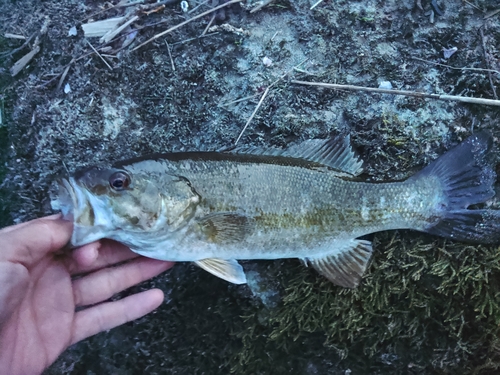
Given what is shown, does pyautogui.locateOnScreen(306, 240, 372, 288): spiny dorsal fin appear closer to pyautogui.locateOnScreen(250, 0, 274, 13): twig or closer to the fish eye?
the fish eye

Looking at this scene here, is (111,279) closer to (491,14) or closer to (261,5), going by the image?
(261,5)

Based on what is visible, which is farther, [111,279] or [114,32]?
[114,32]

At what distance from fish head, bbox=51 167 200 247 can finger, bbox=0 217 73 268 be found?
0.22ft

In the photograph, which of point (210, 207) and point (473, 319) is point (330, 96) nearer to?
point (210, 207)

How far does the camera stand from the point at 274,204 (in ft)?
9.36

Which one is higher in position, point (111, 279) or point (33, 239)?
point (33, 239)

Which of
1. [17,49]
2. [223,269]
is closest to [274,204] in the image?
[223,269]

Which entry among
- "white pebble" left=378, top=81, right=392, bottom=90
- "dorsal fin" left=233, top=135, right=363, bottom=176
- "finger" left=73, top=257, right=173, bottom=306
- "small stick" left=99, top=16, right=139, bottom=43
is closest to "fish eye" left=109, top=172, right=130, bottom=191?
"finger" left=73, top=257, right=173, bottom=306

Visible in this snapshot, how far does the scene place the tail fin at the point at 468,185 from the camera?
2.97m

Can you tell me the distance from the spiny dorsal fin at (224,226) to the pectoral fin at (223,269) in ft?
0.55

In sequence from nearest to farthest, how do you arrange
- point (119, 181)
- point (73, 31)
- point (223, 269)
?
point (119, 181) < point (223, 269) < point (73, 31)

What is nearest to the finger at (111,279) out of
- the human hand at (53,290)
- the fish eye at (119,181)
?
the human hand at (53,290)

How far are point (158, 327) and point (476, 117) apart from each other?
2.83 metres

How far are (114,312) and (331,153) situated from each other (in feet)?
5.93
